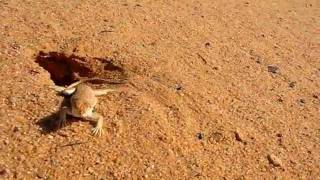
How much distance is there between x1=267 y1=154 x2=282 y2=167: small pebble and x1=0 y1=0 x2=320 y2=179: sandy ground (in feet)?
0.04

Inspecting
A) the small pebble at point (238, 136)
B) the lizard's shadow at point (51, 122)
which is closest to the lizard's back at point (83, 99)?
the lizard's shadow at point (51, 122)

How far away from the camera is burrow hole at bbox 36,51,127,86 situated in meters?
4.77

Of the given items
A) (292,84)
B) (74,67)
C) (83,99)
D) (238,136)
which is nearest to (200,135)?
(238,136)

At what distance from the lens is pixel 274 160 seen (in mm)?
4363

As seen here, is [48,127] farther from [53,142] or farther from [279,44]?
[279,44]

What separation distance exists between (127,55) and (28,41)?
964mm

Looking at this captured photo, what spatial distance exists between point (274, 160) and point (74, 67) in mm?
1997

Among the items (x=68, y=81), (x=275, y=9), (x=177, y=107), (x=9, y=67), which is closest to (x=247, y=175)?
(x=177, y=107)

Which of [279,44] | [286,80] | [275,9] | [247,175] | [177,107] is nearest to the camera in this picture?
[247,175]

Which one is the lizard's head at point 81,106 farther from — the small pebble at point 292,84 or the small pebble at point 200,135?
the small pebble at point 292,84

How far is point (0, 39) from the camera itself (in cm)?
503

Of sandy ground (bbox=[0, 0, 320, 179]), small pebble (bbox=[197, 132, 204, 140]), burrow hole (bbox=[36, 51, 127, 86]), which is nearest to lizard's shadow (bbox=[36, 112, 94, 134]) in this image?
sandy ground (bbox=[0, 0, 320, 179])

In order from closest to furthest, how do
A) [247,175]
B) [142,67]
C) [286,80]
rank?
[247,175] < [142,67] < [286,80]

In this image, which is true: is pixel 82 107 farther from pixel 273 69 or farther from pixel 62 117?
pixel 273 69
